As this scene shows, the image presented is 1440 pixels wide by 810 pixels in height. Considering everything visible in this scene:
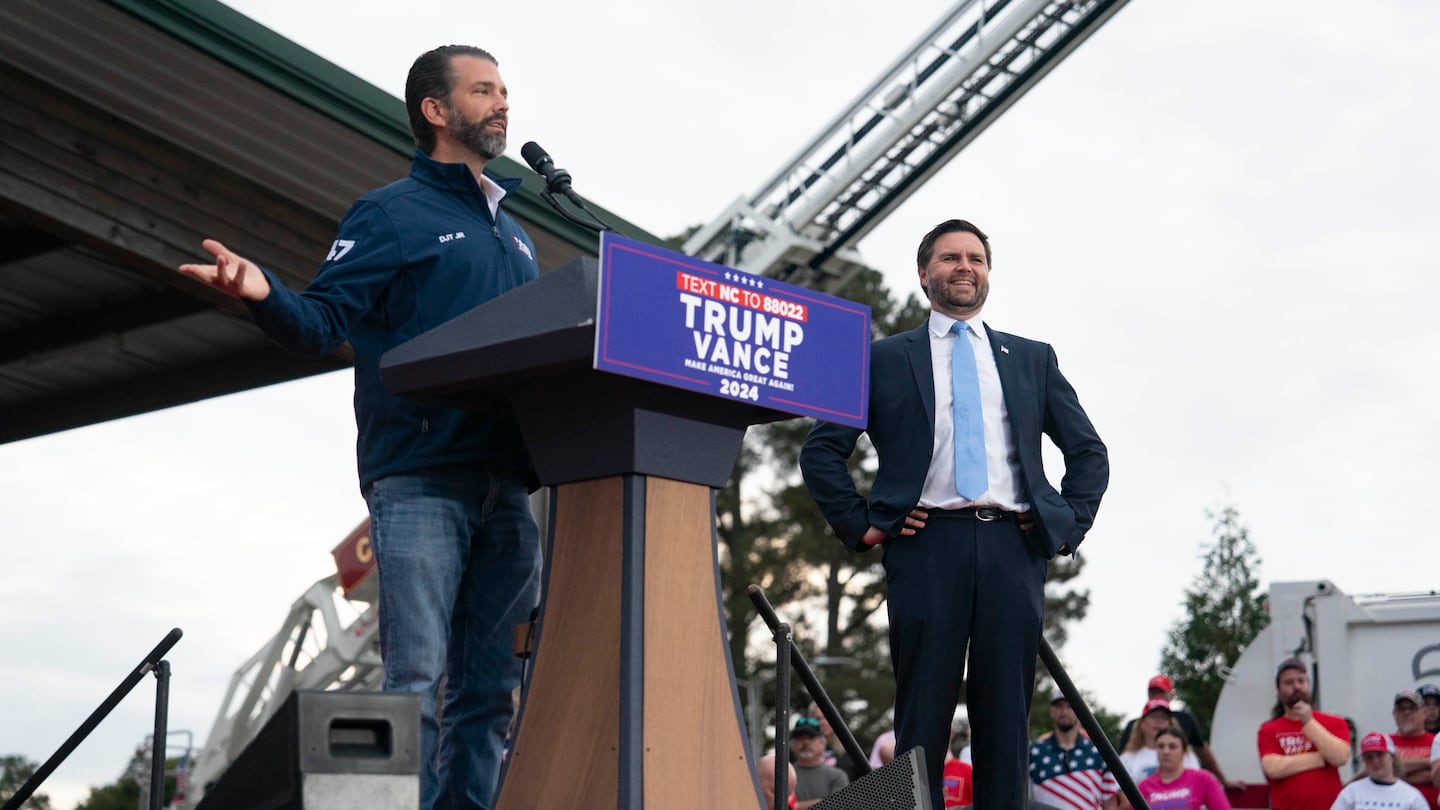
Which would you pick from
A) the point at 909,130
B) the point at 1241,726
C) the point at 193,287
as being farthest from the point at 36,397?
the point at 909,130

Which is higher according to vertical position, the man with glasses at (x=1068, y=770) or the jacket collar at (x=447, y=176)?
the jacket collar at (x=447, y=176)

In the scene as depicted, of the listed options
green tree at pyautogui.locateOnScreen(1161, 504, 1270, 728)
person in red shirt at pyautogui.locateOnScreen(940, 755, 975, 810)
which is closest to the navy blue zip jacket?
person in red shirt at pyautogui.locateOnScreen(940, 755, 975, 810)

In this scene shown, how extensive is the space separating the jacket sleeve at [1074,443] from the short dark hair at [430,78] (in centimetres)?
166

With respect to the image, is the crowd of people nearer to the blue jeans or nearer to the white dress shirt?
the white dress shirt

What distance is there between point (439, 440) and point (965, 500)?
1.28 metres

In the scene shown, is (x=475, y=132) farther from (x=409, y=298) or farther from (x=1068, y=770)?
(x=1068, y=770)

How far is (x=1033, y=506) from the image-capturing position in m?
3.96

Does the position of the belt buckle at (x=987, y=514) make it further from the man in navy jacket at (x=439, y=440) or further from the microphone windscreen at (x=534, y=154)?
the microphone windscreen at (x=534, y=154)

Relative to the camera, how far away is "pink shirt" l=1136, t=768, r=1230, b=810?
873 centimetres

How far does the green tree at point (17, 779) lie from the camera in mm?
6900

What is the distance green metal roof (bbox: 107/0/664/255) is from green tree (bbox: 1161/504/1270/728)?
40811mm

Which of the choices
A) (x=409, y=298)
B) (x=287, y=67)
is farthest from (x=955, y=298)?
(x=287, y=67)

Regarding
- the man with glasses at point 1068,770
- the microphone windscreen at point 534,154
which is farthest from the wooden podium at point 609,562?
the man with glasses at point 1068,770

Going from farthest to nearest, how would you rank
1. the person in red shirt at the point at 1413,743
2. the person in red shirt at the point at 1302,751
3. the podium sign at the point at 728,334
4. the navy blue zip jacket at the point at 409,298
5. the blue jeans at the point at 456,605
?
the person in red shirt at the point at 1302,751 < the person in red shirt at the point at 1413,743 < the navy blue zip jacket at the point at 409,298 < the blue jeans at the point at 456,605 < the podium sign at the point at 728,334
